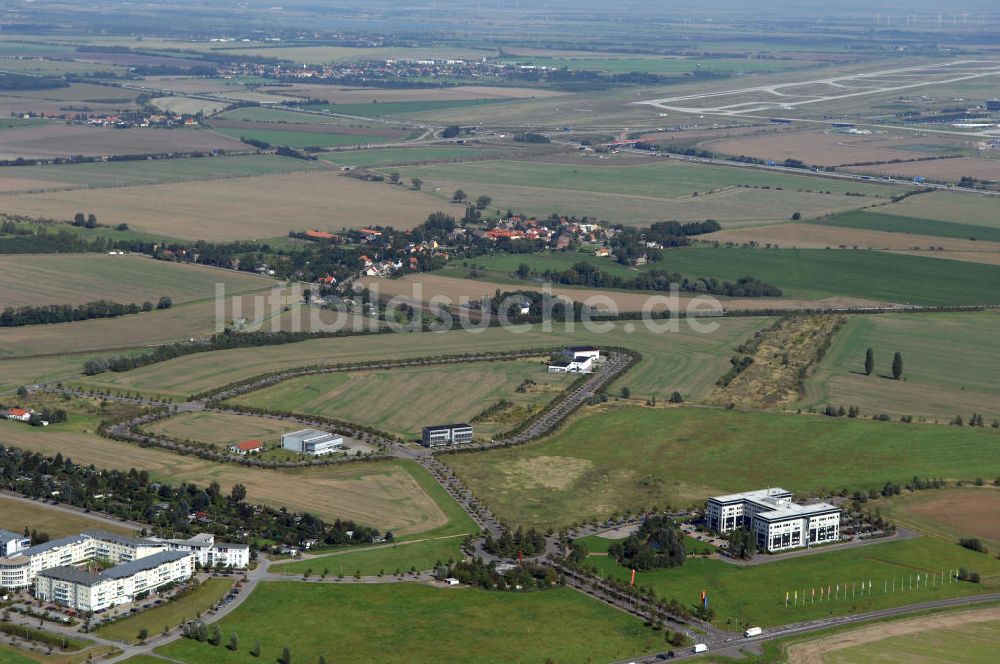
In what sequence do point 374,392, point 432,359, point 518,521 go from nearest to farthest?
point 518,521, point 374,392, point 432,359

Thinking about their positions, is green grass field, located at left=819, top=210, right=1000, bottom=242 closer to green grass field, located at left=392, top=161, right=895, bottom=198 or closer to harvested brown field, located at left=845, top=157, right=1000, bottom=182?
green grass field, located at left=392, top=161, right=895, bottom=198

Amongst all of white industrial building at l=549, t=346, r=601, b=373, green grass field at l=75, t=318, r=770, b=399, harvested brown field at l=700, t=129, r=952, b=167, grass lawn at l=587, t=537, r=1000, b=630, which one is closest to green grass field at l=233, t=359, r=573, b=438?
white industrial building at l=549, t=346, r=601, b=373

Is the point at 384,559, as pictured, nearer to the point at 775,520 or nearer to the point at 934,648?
the point at 775,520

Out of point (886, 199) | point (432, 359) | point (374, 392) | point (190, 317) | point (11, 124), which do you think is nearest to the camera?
point (374, 392)

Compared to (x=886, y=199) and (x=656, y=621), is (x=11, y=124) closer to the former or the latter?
(x=886, y=199)

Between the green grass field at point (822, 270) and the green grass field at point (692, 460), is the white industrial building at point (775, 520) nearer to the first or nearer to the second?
the green grass field at point (692, 460)

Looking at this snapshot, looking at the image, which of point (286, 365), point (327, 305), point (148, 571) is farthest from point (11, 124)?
point (148, 571)

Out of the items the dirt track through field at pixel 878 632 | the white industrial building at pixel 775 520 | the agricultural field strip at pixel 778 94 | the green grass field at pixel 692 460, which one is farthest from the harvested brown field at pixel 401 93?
the dirt track through field at pixel 878 632
